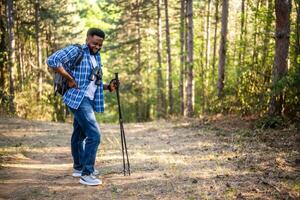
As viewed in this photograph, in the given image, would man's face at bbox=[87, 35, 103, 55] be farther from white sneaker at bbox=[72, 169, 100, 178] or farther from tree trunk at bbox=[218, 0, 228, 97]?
tree trunk at bbox=[218, 0, 228, 97]

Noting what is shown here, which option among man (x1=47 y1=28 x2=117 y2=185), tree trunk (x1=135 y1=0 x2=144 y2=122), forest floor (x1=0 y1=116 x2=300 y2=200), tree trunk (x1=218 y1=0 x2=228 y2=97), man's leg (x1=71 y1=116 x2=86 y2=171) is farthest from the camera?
tree trunk (x1=135 y1=0 x2=144 y2=122)

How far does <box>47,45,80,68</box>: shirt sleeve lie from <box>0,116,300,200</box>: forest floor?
1.95 meters

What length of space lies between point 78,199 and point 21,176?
179 cm

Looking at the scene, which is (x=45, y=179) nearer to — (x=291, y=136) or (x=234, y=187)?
(x=234, y=187)

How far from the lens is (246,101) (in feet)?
43.9

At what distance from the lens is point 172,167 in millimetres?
7297

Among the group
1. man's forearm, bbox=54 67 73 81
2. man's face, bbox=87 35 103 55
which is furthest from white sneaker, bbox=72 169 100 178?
man's face, bbox=87 35 103 55

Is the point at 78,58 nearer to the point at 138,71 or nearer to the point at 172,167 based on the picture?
the point at 172,167

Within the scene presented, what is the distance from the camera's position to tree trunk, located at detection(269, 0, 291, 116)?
1026 centimetres

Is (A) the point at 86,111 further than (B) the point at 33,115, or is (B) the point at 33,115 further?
(B) the point at 33,115

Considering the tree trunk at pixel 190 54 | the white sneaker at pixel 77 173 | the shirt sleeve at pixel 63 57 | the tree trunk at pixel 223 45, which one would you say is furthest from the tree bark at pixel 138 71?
the shirt sleeve at pixel 63 57

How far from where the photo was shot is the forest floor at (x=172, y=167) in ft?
19.0

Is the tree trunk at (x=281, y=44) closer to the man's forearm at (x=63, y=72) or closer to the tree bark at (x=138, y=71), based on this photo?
the man's forearm at (x=63, y=72)

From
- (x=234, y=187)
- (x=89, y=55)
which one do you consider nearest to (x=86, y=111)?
(x=89, y=55)
